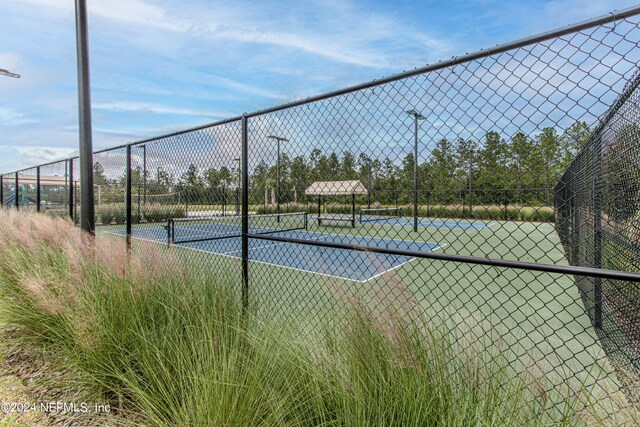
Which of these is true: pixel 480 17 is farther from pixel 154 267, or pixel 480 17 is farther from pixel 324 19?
pixel 154 267

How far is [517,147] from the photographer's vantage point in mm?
2059

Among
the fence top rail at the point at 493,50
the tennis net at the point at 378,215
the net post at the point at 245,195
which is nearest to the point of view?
the fence top rail at the point at 493,50

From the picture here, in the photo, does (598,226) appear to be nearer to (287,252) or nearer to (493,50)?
(493,50)

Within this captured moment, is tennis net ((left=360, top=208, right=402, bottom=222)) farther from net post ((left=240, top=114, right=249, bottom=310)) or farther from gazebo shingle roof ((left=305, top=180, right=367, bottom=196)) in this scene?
net post ((left=240, top=114, right=249, bottom=310))

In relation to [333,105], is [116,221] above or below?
below

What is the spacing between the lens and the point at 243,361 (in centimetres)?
195

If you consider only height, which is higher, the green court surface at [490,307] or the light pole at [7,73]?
the light pole at [7,73]

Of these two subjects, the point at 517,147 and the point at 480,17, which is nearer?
the point at 517,147

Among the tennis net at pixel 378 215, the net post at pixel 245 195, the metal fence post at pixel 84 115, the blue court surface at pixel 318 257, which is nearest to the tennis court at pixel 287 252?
the blue court surface at pixel 318 257

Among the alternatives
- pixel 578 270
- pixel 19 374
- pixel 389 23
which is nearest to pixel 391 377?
pixel 578 270

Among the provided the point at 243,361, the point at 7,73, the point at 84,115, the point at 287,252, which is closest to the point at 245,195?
the point at 243,361

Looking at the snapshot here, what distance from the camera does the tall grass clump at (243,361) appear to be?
1.50m

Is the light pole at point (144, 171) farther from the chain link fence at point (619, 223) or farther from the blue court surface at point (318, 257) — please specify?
the chain link fence at point (619, 223)

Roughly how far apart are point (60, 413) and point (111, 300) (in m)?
0.83
